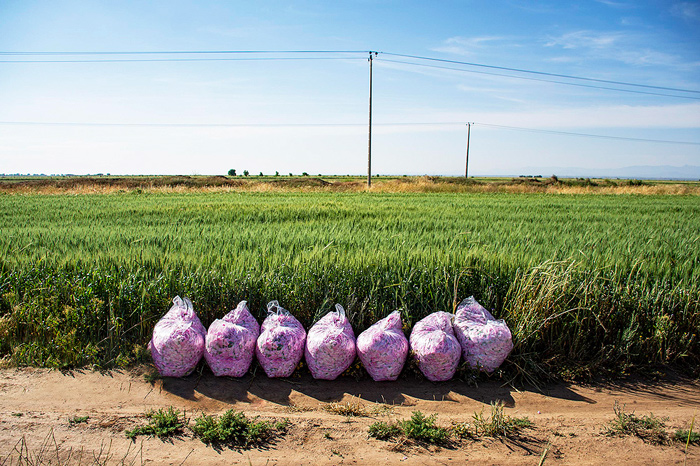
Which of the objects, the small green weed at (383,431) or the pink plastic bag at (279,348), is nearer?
the small green weed at (383,431)

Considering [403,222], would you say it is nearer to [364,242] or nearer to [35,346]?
[364,242]

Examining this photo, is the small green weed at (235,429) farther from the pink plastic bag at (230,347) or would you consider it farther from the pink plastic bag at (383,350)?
the pink plastic bag at (383,350)

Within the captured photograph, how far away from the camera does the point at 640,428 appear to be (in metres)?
3.04

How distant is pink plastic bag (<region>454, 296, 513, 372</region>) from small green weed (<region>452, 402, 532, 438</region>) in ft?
2.05

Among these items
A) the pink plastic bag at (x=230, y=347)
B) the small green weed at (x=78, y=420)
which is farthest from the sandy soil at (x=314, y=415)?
the pink plastic bag at (x=230, y=347)

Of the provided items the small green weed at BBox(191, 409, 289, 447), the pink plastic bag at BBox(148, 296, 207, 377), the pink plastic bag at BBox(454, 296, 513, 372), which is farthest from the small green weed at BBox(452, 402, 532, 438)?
the pink plastic bag at BBox(148, 296, 207, 377)

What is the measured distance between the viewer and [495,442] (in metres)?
2.87

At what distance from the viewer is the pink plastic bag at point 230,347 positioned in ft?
11.7

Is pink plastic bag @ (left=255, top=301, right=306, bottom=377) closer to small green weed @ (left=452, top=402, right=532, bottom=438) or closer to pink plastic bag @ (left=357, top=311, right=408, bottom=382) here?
pink plastic bag @ (left=357, top=311, right=408, bottom=382)

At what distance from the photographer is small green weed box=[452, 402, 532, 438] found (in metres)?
2.94

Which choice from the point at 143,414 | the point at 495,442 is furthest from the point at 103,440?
the point at 495,442

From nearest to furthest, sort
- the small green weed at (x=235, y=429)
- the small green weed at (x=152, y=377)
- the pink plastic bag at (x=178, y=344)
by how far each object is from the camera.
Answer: the small green weed at (x=235, y=429), the pink plastic bag at (x=178, y=344), the small green weed at (x=152, y=377)

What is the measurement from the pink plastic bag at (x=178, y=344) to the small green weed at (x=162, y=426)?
589 millimetres

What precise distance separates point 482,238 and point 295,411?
4.29 meters
